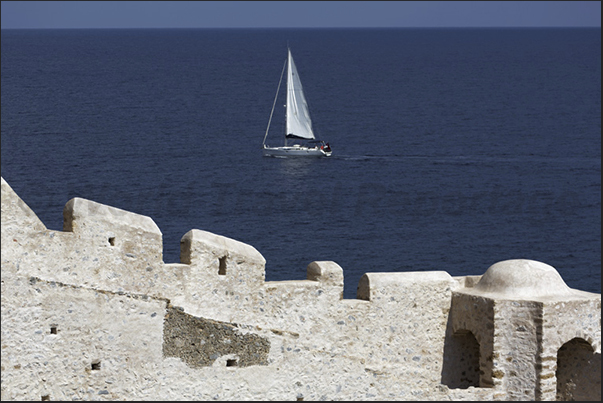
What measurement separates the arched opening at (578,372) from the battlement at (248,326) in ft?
0.09

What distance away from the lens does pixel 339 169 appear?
10431cm

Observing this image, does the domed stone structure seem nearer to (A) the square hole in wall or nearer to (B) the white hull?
(A) the square hole in wall

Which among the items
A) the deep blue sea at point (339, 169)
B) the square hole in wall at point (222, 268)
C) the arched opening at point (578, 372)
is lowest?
the arched opening at point (578, 372)

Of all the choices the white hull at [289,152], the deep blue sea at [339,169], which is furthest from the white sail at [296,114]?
the white hull at [289,152]

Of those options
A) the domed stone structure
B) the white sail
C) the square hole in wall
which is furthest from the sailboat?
the square hole in wall

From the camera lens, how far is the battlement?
14.8 metres

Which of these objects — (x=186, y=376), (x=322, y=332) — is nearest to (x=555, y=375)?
(x=322, y=332)

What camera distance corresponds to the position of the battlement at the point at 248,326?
14.8m

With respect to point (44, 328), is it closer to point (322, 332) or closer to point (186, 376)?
point (186, 376)

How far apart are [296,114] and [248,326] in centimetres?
10341

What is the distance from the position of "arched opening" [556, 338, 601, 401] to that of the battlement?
3 centimetres

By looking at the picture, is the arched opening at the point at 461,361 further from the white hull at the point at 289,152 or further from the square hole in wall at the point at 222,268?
the white hull at the point at 289,152

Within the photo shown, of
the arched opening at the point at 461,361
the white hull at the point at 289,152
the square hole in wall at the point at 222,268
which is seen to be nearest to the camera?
the square hole in wall at the point at 222,268

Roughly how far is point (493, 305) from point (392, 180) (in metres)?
80.1
